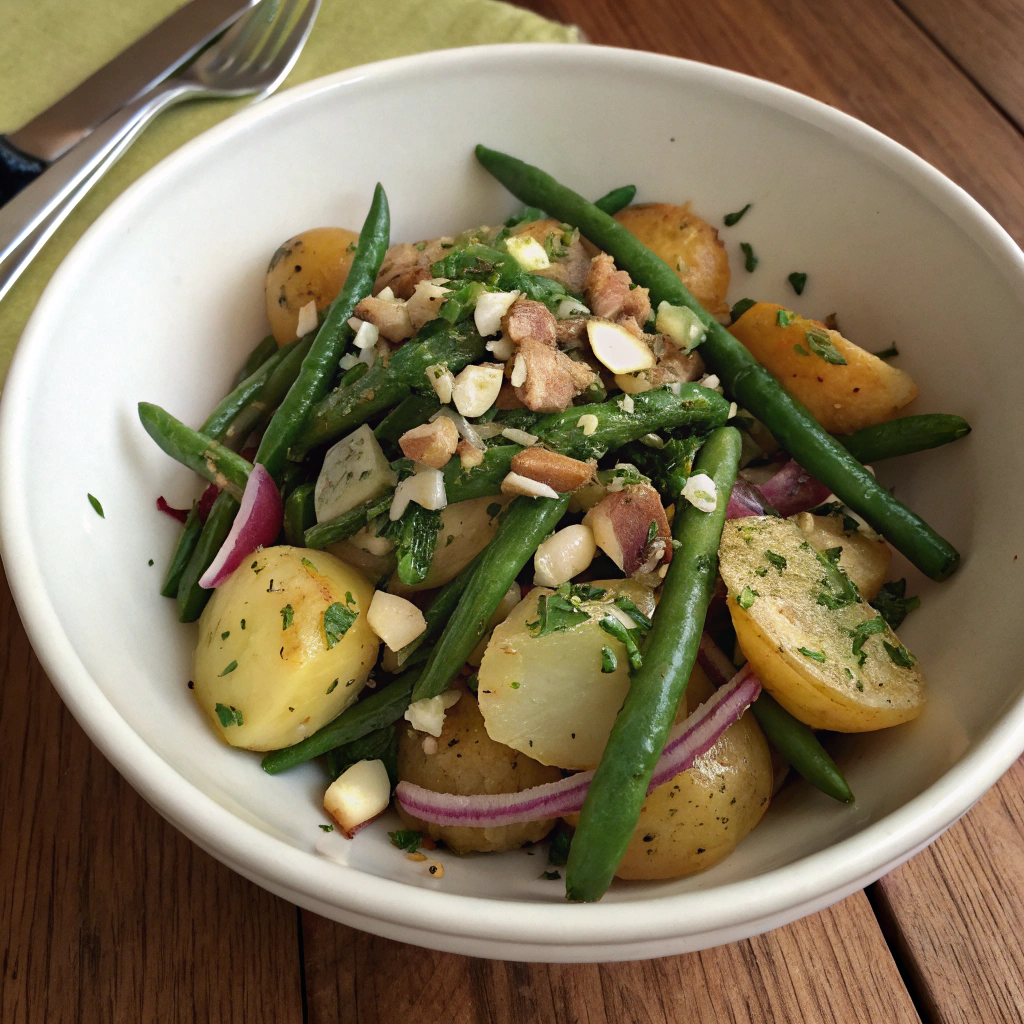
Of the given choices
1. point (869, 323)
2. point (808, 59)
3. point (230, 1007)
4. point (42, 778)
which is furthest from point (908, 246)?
point (42, 778)

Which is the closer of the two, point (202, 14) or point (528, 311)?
point (528, 311)

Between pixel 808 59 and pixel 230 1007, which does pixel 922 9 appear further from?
pixel 230 1007

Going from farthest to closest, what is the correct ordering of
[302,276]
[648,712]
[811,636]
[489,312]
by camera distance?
[302,276] → [489,312] → [811,636] → [648,712]

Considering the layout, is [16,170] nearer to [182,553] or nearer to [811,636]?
[182,553]

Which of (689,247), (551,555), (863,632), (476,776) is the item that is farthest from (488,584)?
(689,247)

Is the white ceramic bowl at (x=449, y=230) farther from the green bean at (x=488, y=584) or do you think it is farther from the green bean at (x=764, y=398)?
the green bean at (x=488, y=584)
